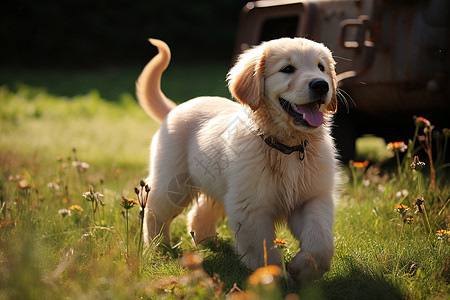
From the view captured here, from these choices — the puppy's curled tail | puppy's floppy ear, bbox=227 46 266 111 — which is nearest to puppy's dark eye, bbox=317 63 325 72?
puppy's floppy ear, bbox=227 46 266 111

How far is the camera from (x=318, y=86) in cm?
270

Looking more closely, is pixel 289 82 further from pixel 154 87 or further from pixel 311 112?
pixel 154 87

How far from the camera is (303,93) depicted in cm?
272

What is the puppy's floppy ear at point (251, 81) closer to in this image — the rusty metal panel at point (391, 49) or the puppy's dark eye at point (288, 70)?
the puppy's dark eye at point (288, 70)

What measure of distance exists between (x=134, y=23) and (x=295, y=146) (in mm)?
22837

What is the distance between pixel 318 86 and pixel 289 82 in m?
0.18

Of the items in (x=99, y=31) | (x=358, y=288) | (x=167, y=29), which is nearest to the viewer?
(x=358, y=288)

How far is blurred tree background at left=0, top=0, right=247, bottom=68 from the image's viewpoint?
71.3ft

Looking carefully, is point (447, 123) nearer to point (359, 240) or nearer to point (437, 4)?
point (437, 4)

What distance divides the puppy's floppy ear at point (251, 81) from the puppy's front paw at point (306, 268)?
897mm

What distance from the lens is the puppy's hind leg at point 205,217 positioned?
12.2 feet

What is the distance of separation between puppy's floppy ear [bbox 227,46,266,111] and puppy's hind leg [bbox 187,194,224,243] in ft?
3.44

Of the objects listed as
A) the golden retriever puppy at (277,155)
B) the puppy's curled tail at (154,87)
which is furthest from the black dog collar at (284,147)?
the puppy's curled tail at (154,87)

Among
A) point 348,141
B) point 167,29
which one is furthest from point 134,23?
point 348,141
